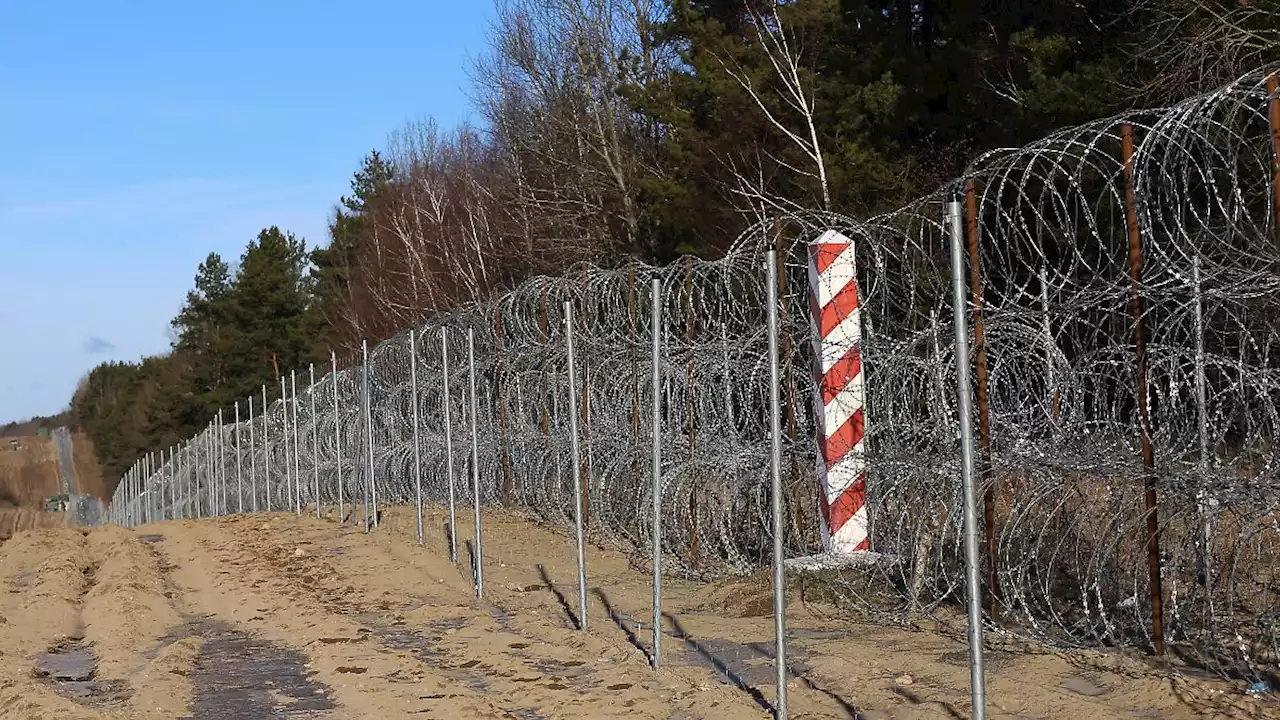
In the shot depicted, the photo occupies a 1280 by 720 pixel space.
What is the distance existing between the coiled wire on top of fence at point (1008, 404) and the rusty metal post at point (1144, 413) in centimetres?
3

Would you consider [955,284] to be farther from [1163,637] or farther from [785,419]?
[785,419]

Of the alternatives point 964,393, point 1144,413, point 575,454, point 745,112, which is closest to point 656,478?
point 575,454

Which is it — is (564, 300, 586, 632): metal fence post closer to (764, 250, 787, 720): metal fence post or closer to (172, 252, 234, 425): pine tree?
(764, 250, 787, 720): metal fence post

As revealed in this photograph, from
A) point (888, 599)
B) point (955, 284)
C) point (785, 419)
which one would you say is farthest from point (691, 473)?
point (955, 284)

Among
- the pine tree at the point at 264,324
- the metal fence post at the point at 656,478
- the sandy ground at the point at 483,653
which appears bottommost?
the sandy ground at the point at 483,653

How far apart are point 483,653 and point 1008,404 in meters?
2.87

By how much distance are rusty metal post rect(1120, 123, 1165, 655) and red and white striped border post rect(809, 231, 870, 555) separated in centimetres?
217

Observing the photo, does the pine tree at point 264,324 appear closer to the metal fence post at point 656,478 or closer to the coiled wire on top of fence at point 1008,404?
the coiled wire on top of fence at point 1008,404

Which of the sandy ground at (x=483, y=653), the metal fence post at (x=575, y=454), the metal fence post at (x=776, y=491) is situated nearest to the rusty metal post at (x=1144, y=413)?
the sandy ground at (x=483, y=653)

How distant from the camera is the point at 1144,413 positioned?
5594 millimetres

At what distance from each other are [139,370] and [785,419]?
76.2 meters

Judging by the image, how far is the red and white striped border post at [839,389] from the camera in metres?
7.89

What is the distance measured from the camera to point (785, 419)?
964cm

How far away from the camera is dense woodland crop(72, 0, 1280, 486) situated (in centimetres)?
1497
